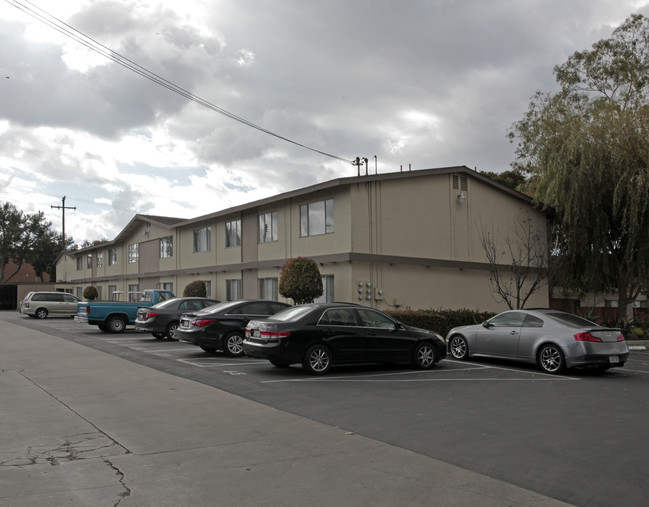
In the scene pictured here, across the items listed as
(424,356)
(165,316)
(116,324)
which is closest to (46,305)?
(116,324)

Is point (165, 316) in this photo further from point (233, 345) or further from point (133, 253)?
point (133, 253)

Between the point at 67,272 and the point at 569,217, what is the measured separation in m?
51.9

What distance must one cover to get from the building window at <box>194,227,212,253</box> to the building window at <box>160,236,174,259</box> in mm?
3604

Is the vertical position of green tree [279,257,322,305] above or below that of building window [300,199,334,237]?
below

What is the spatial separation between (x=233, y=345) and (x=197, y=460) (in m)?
9.30

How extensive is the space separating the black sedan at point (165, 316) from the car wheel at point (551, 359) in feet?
35.0

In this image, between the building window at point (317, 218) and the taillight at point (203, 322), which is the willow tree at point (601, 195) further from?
the taillight at point (203, 322)

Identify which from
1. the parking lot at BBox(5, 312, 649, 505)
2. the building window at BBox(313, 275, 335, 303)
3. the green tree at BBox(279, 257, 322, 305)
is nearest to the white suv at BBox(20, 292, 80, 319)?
the building window at BBox(313, 275, 335, 303)

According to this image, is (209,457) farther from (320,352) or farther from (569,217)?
(569,217)

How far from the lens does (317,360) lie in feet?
39.9

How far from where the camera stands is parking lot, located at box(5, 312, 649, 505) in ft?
19.3

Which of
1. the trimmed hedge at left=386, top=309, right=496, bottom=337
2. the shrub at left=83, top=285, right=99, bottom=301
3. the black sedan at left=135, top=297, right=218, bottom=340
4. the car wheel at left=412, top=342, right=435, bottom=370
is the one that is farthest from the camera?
the shrub at left=83, top=285, right=99, bottom=301

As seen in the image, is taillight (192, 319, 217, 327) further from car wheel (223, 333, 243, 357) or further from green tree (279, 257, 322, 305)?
green tree (279, 257, 322, 305)

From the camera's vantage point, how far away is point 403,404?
30.1ft
